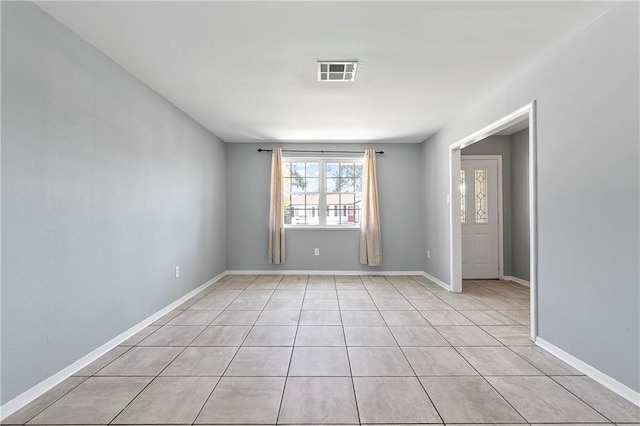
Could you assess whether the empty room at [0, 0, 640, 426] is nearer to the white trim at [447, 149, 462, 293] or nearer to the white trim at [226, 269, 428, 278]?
the white trim at [447, 149, 462, 293]

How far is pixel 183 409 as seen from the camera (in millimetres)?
1758

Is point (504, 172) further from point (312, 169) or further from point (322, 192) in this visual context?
point (312, 169)

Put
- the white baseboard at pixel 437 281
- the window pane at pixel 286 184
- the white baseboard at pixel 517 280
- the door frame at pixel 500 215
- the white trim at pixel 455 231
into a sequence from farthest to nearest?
1. the window pane at pixel 286 184
2. the door frame at pixel 500 215
3. the white baseboard at pixel 517 280
4. the white baseboard at pixel 437 281
5. the white trim at pixel 455 231

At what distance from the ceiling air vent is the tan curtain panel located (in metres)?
2.83

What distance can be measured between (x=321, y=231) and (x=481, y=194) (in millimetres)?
2873

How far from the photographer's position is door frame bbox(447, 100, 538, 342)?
2.64m

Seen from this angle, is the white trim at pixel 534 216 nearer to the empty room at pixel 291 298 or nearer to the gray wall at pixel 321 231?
the empty room at pixel 291 298

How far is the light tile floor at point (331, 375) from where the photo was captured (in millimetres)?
1712

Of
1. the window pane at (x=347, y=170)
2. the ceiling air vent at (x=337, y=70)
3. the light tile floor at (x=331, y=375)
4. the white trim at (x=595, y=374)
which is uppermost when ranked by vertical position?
the ceiling air vent at (x=337, y=70)

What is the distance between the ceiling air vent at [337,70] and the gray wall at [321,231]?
110 inches

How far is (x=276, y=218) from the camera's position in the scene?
5.55m

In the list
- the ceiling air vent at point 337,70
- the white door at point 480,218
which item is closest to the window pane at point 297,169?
the white door at point 480,218

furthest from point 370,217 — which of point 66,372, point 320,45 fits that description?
point 66,372

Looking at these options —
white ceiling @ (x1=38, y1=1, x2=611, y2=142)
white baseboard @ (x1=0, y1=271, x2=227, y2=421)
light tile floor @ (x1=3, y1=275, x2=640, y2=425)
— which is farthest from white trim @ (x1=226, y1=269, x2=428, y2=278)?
white ceiling @ (x1=38, y1=1, x2=611, y2=142)
